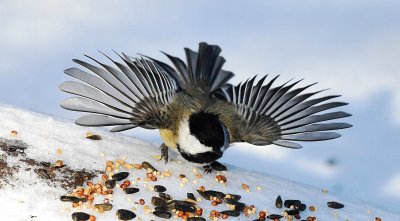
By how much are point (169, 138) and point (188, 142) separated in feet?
0.97

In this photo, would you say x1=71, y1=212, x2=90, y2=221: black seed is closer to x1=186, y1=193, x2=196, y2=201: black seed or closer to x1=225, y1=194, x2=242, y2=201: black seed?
x1=186, y1=193, x2=196, y2=201: black seed

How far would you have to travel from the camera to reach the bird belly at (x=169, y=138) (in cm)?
428

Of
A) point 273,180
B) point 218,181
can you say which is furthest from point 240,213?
point 273,180

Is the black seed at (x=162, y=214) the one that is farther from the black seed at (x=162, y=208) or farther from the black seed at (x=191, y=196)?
the black seed at (x=191, y=196)

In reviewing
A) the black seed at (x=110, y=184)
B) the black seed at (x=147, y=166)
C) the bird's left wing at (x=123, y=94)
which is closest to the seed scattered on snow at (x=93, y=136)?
Answer: the bird's left wing at (x=123, y=94)

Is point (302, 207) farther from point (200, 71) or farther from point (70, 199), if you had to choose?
point (70, 199)

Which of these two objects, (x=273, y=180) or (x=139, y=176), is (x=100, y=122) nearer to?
(x=139, y=176)

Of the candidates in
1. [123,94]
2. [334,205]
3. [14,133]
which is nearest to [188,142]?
[123,94]

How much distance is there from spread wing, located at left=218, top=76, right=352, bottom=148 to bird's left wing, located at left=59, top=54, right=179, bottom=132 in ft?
1.55

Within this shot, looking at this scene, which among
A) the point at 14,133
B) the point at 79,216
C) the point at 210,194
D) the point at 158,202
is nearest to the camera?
the point at 79,216

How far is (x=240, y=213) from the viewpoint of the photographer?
4.10 meters

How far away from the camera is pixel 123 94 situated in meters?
4.31

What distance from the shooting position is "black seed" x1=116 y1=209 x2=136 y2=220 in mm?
3732

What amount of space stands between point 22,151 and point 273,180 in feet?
5.50
